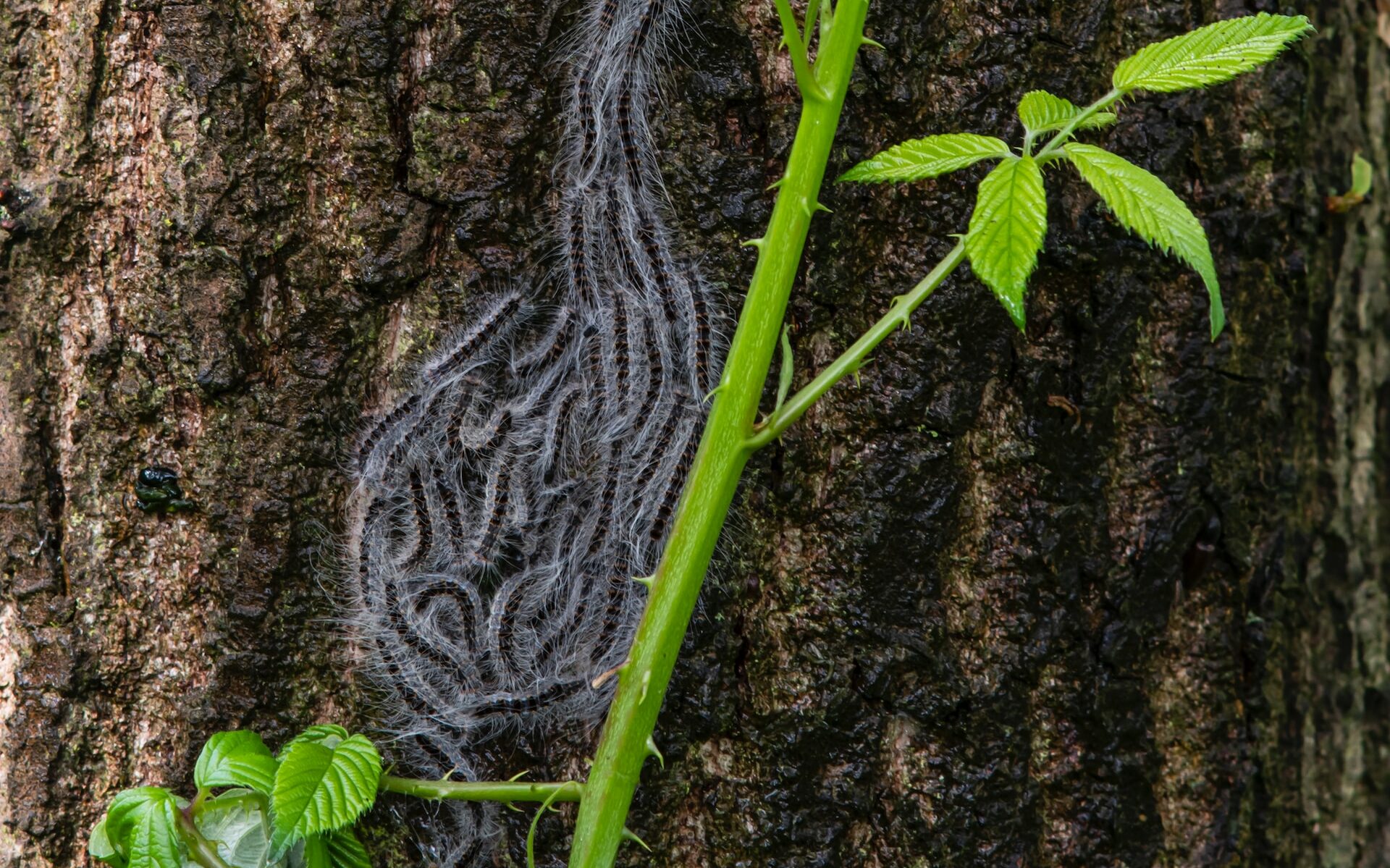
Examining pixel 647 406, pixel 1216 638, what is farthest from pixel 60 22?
pixel 1216 638

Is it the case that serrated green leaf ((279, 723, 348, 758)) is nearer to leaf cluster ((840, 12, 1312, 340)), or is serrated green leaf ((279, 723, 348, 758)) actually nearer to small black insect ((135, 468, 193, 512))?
small black insect ((135, 468, 193, 512))

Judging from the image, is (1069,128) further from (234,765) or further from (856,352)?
(234,765)

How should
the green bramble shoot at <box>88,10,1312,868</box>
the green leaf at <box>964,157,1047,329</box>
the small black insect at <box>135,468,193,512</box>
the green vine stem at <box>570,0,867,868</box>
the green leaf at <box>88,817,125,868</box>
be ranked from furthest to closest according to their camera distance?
the small black insect at <box>135,468,193,512</box> < the green leaf at <box>88,817,125,868</box> < the green vine stem at <box>570,0,867,868</box> < the green bramble shoot at <box>88,10,1312,868</box> < the green leaf at <box>964,157,1047,329</box>

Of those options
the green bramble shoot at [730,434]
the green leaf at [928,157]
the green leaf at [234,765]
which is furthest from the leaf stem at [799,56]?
the green leaf at [234,765]

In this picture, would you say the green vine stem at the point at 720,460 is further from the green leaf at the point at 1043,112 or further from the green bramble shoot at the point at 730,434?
the green leaf at the point at 1043,112

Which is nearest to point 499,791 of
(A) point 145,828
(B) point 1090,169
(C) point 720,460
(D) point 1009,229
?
(A) point 145,828

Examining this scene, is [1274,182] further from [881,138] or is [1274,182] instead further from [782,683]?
[782,683]

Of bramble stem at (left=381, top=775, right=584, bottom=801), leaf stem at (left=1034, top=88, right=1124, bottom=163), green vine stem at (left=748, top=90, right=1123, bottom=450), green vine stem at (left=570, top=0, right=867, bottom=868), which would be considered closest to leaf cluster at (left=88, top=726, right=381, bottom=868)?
bramble stem at (left=381, top=775, right=584, bottom=801)
